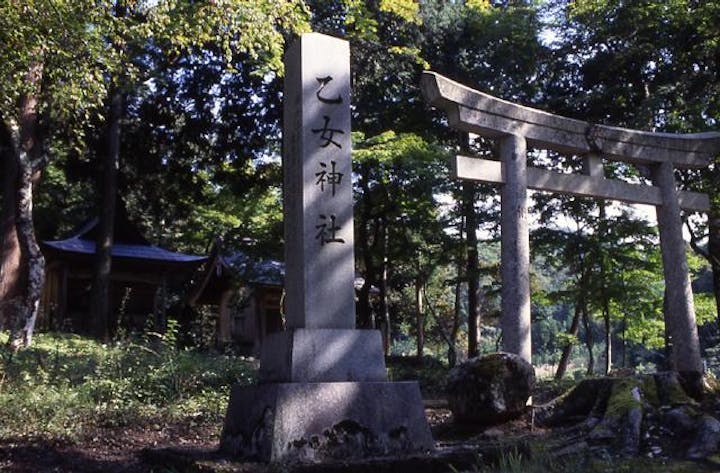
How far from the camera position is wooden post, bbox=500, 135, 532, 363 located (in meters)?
9.34

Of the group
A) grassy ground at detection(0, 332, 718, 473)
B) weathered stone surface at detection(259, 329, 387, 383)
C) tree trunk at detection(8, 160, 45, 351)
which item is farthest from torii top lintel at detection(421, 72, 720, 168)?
tree trunk at detection(8, 160, 45, 351)

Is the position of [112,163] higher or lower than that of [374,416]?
higher

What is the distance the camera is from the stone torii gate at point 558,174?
9.34 m

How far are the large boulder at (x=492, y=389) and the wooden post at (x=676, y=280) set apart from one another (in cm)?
374

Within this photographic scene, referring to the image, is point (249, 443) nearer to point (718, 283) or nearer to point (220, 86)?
point (718, 283)

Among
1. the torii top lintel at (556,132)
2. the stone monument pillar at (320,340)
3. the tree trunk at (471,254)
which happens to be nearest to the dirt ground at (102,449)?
the stone monument pillar at (320,340)

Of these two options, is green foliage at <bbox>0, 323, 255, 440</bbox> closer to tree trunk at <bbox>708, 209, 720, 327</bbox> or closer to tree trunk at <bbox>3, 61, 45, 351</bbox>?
tree trunk at <bbox>3, 61, 45, 351</bbox>

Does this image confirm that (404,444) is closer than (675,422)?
Yes

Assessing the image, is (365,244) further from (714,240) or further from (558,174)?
(558,174)

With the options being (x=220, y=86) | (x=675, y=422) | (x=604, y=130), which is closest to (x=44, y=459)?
(x=675, y=422)

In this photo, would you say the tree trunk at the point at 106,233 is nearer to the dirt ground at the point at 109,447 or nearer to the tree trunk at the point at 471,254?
the tree trunk at the point at 471,254

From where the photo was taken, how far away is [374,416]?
17.7 feet

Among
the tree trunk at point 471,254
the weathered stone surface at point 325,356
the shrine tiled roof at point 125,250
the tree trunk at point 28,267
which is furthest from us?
the shrine tiled roof at point 125,250

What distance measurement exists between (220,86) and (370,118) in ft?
17.2
